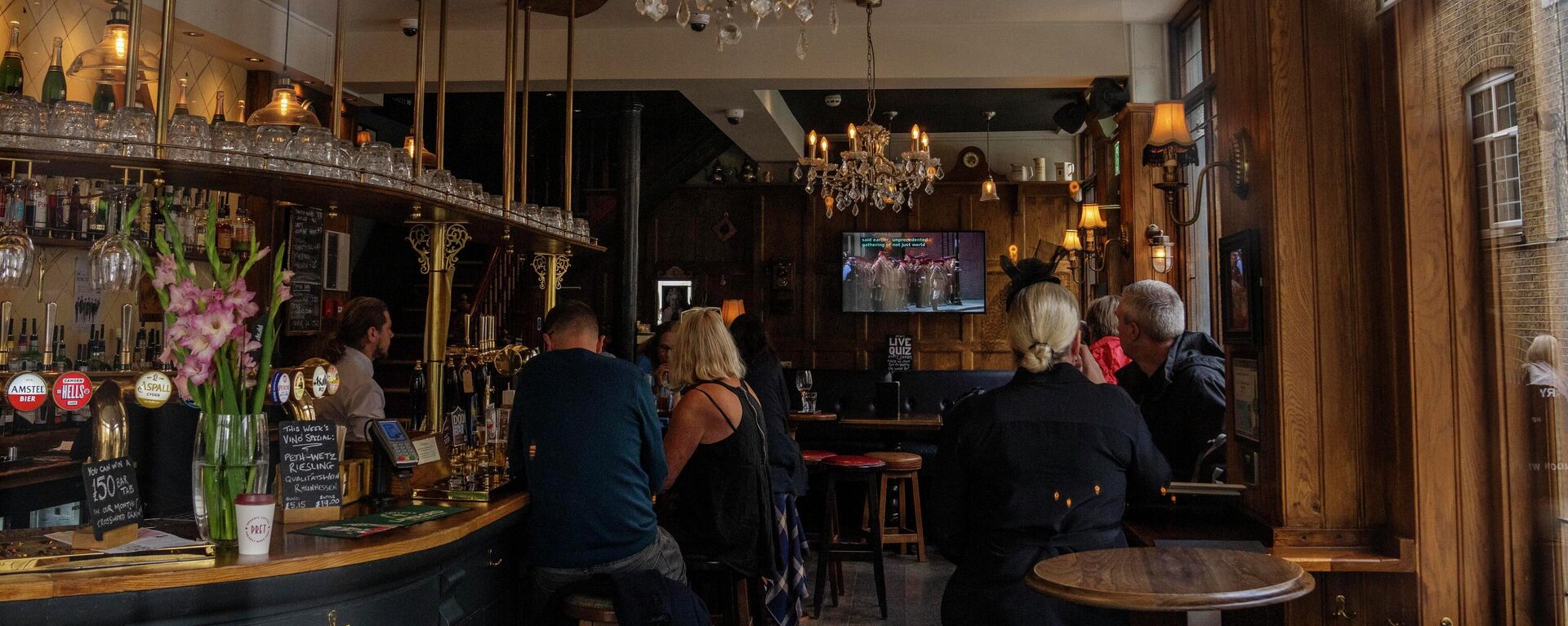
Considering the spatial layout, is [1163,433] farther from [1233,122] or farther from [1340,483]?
[1233,122]

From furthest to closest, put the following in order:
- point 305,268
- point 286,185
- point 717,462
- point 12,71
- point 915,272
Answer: point 915,272 < point 305,268 < point 12,71 < point 717,462 < point 286,185

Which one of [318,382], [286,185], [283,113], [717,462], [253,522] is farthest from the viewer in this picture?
[283,113]

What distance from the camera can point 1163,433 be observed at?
3.37 m

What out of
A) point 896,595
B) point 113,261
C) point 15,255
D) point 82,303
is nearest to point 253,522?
point 113,261

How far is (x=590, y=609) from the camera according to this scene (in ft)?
9.68

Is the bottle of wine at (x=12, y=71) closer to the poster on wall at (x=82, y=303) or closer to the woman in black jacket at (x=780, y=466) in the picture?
the poster on wall at (x=82, y=303)

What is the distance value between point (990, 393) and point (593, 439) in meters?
1.28

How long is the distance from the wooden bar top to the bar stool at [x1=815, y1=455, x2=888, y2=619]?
2.66m

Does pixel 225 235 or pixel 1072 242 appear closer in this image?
pixel 225 235

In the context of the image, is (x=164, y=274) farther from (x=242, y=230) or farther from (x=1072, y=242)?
(x=1072, y=242)

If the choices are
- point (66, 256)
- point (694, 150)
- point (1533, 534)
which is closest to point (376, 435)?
point (1533, 534)

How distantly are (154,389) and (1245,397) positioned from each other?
117 inches

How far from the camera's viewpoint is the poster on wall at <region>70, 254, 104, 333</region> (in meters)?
5.63

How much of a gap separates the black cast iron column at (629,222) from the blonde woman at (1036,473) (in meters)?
5.67
